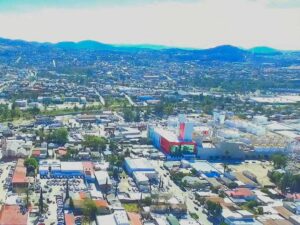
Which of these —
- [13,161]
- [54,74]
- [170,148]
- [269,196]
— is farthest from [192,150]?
[54,74]

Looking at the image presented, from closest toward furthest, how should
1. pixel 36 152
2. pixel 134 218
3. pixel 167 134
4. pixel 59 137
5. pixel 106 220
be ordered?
pixel 106 220 → pixel 134 218 → pixel 36 152 → pixel 59 137 → pixel 167 134

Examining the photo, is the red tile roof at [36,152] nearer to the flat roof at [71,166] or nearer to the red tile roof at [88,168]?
the flat roof at [71,166]

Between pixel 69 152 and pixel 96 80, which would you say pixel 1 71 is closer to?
pixel 96 80

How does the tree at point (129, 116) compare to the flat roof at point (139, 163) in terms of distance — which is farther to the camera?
the tree at point (129, 116)

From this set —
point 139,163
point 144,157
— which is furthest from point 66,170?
point 144,157

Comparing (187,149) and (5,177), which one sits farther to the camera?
(187,149)

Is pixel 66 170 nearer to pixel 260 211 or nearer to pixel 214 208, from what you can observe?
pixel 214 208

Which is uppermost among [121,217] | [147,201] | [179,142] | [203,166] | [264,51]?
[179,142]

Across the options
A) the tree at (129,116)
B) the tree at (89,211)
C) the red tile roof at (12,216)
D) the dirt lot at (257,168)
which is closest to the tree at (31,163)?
the red tile roof at (12,216)
